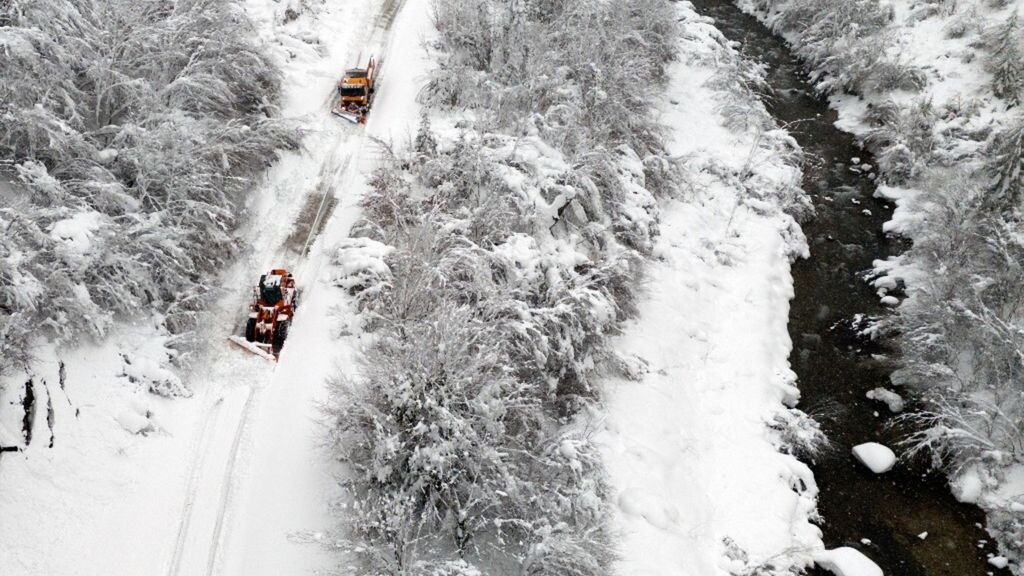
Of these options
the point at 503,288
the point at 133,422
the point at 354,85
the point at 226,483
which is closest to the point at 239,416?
the point at 226,483

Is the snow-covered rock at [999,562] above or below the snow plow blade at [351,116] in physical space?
below

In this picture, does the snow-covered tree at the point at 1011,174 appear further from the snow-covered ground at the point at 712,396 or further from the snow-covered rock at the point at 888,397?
the snow-covered rock at the point at 888,397

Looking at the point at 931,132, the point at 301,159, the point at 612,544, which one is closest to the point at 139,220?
the point at 301,159

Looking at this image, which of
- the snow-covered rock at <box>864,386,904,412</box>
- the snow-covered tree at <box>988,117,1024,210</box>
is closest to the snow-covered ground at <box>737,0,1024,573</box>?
the snow-covered tree at <box>988,117,1024,210</box>

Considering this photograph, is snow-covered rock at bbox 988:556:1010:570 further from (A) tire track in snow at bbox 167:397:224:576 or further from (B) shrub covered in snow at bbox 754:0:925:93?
(B) shrub covered in snow at bbox 754:0:925:93

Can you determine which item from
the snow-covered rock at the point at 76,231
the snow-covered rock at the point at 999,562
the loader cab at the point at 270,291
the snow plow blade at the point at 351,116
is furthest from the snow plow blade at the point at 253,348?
the snow-covered rock at the point at 999,562

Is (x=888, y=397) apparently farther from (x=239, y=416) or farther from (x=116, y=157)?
(x=116, y=157)
